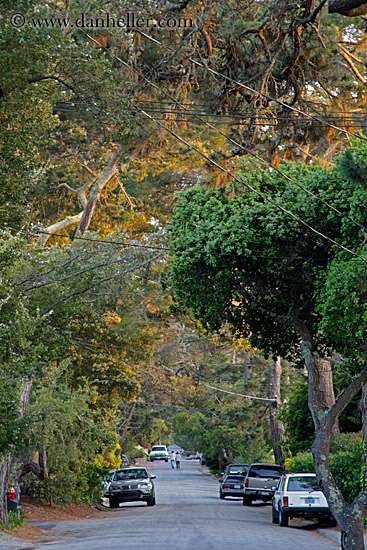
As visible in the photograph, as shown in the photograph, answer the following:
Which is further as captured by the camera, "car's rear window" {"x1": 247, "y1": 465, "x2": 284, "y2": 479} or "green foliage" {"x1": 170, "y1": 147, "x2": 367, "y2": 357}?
"car's rear window" {"x1": 247, "y1": 465, "x2": 284, "y2": 479}

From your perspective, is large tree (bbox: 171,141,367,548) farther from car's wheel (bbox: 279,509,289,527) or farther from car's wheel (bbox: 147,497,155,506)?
car's wheel (bbox: 147,497,155,506)

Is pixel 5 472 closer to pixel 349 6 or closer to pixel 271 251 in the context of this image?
pixel 271 251

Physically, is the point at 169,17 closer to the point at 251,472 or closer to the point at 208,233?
the point at 208,233

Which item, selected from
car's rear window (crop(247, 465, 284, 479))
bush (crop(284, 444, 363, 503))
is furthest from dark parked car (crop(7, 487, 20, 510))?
car's rear window (crop(247, 465, 284, 479))

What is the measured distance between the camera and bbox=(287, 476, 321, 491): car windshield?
20703 millimetres


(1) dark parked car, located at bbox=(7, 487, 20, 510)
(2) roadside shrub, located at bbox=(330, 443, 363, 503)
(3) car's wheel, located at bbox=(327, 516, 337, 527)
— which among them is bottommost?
(3) car's wheel, located at bbox=(327, 516, 337, 527)

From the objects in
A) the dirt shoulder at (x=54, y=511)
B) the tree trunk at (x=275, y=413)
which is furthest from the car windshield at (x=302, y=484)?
the tree trunk at (x=275, y=413)

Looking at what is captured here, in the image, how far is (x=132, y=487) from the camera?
101 feet

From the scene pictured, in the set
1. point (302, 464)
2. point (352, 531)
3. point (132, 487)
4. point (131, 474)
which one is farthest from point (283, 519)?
point (131, 474)

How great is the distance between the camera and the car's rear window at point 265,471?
1215 inches

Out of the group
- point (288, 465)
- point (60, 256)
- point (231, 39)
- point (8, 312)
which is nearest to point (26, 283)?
point (60, 256)

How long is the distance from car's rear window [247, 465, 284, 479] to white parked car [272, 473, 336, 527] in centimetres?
928

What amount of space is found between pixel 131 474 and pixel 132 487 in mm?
842

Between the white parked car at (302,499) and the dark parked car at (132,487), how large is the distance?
1000cm
